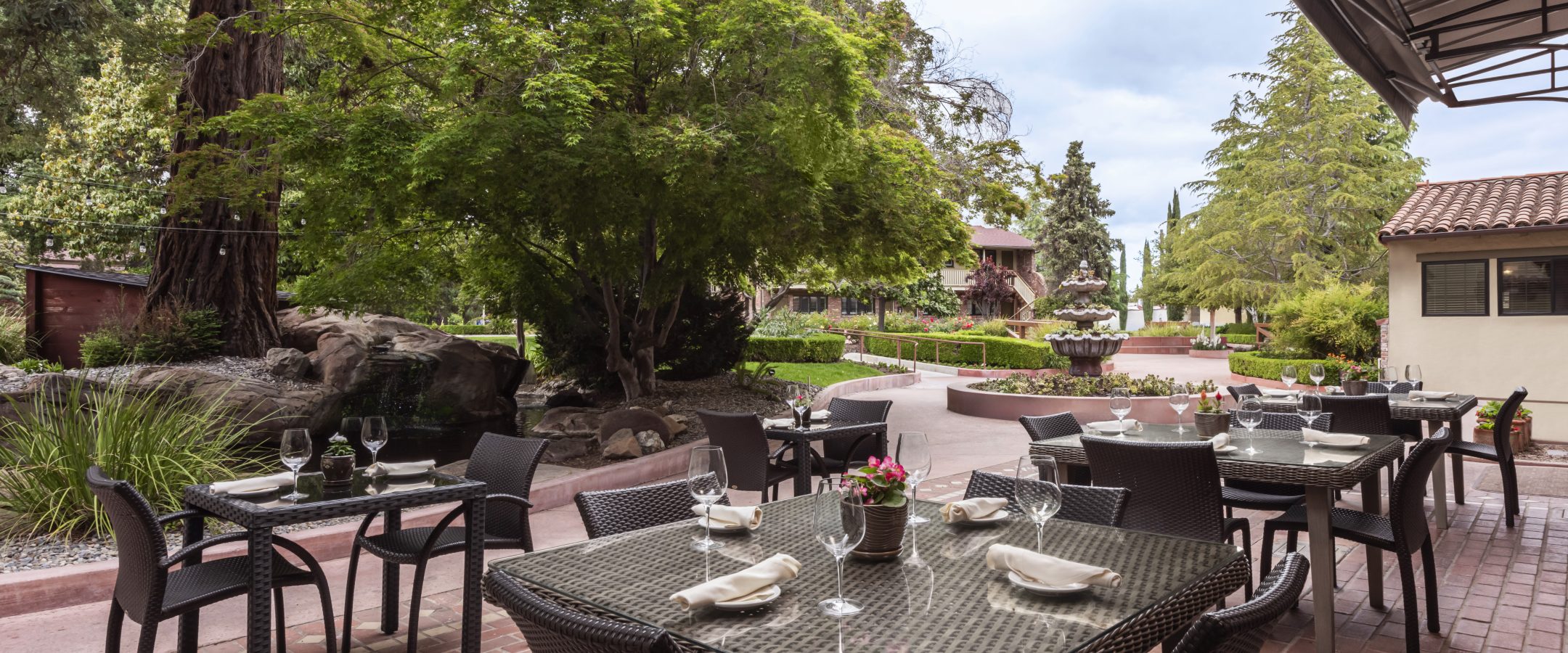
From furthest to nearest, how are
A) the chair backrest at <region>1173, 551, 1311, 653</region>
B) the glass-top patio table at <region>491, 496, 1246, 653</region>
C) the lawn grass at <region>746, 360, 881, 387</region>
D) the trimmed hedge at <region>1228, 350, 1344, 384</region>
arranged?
the lawn grass at <region>746, 360, 881, 387</region> < the trimmed hedge at <region>1228, 350, 1344, 384</region> < the glass-top patio table at <region>491, 496, 1246, 653</region> < the chair backrest at <region>1173, 551, 1311, 653</region>

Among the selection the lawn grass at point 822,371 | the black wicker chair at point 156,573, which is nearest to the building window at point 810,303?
the lawn grass at point 822,371

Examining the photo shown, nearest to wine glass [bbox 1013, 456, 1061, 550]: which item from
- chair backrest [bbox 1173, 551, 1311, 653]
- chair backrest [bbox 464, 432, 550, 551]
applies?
chair backrest [bbox 1173, 551, 1311, 653]

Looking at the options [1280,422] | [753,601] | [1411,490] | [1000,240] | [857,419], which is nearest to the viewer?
[753,601]

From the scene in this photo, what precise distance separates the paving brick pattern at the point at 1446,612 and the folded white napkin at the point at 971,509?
1891 millimetres

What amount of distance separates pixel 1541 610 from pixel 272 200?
1254 centimetres

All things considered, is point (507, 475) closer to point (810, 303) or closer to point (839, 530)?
point (839, 530)

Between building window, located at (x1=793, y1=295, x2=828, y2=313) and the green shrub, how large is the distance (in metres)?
34.9

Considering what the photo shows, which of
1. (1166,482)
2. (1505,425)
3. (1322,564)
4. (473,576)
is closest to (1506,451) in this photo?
(1505,425)

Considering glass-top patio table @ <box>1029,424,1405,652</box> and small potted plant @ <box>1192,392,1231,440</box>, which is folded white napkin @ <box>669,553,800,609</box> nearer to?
glass-top patio table @ <box>1029,424,1405,652</box>

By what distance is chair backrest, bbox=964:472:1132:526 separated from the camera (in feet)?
10.0

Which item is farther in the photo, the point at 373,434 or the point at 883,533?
the point at 373,434

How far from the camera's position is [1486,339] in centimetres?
1135

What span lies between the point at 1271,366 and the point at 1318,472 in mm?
16792

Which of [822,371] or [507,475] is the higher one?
[507,475]
